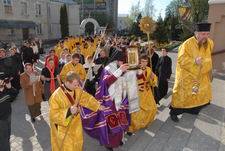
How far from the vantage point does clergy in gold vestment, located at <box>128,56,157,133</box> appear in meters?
5.74

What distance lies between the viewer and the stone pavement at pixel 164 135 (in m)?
4.91

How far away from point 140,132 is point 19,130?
8.96ft

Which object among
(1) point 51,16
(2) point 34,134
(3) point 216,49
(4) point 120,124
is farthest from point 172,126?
(1) point 51,16

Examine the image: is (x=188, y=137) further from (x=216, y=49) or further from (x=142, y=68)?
(x=216, y=49)

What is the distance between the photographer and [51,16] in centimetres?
4431

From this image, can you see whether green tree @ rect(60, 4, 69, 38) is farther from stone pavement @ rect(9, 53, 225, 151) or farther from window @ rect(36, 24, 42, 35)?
stone pavement @ rect(9, 53, 225, 151)

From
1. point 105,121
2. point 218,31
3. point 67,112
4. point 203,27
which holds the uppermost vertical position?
point 203,27

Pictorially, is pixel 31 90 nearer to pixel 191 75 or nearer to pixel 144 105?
pixel 144 105

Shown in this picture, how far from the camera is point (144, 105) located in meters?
5.81

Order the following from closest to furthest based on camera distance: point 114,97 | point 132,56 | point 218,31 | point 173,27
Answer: point 132,56 → point 114,97 → point 218,31 → point 173,27

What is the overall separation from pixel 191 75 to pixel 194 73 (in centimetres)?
7

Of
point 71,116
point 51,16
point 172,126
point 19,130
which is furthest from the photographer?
point 51,16

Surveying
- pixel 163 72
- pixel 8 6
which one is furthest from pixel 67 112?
pixel 8 6

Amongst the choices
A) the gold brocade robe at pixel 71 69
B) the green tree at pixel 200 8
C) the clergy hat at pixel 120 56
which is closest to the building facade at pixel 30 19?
the green tree at pixel 200 8
